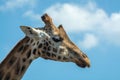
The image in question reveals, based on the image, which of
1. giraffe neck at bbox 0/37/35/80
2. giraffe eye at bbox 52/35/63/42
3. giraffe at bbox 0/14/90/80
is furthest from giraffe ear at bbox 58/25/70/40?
giraffe neck at bbox 0/37/35/80

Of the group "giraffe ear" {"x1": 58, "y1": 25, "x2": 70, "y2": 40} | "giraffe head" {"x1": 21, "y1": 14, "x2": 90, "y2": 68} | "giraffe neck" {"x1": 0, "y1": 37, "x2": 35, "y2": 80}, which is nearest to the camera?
"giraffe neck" {"x1": 0, "y1": 37, "x2": 35, "y2": 80}

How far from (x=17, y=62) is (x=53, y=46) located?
1.05m

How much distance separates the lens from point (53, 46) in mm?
10141

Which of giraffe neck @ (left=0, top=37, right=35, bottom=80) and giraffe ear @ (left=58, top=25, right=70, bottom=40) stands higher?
giraffe ear @ (left=58, top=25, right=70, bottom=40)

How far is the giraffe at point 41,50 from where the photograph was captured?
31.9 ft

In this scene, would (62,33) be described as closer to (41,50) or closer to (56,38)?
(56,38)

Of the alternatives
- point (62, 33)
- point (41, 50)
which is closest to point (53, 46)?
point (41, 50)

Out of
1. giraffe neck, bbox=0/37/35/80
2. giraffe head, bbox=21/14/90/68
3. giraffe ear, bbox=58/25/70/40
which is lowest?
giraffe neck, bbox=0/37/35/80

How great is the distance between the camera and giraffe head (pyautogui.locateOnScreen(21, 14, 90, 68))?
9.93m

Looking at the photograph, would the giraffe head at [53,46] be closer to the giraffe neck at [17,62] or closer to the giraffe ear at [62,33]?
the giraffe ear at [62,33]

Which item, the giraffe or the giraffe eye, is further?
the giraffe eye

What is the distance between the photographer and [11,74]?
31.6 feet

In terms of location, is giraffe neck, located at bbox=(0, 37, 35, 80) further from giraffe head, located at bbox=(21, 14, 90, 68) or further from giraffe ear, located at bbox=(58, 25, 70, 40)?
giraffe ear, located at bbox=(58, 25, 70, 40)

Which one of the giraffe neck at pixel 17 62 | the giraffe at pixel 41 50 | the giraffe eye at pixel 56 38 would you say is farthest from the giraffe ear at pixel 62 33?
the giraffe neck at pixel 17 62
